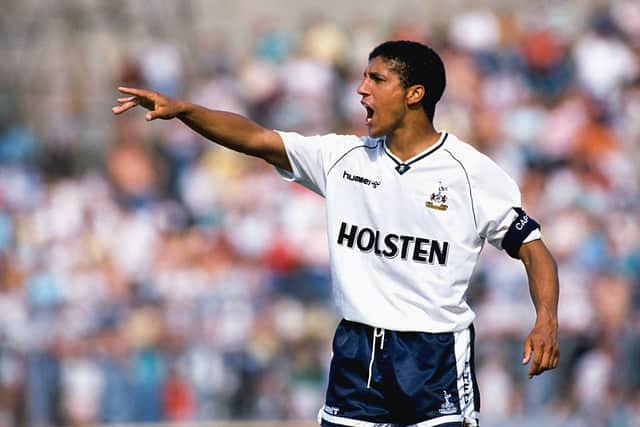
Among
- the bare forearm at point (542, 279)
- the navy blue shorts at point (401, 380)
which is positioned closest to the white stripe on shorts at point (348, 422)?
the navy blue shorts at point (401, 380)

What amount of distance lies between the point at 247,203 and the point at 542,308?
9356 mm

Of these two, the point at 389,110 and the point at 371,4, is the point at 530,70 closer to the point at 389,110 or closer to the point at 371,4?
the point at 371,4

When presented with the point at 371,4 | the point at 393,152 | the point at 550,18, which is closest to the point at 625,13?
the point at 550,18

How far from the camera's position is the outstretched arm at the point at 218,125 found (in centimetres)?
620

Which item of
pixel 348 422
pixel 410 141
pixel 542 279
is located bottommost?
pixel 348 422

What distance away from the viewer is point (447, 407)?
6.21 meters

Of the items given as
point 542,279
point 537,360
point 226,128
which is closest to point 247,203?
point 226,128

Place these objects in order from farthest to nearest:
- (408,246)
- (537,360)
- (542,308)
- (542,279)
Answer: (408,246), (542,279), (542,308), (537,360)

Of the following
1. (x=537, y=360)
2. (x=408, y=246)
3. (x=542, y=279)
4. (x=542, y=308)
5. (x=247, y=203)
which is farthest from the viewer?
(x=247, y=203)

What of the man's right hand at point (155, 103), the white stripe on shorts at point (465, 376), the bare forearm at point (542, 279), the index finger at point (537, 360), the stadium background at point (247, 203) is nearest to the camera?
the index finger at point (537, 360)

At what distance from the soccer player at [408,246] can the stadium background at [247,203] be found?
5.85m

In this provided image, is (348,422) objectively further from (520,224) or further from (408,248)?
(520,224)

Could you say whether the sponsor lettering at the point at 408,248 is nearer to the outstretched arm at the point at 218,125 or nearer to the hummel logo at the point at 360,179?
the hummel logo at the point at 360,179

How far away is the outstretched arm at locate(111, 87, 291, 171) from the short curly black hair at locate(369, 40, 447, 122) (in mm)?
632
